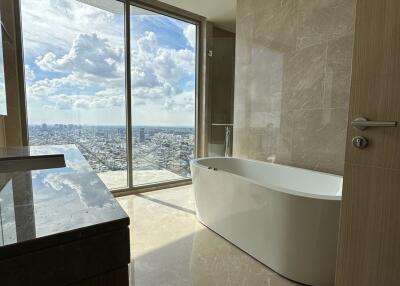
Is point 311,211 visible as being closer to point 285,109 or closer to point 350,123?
point 350,123

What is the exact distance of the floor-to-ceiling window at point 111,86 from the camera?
2768 mm

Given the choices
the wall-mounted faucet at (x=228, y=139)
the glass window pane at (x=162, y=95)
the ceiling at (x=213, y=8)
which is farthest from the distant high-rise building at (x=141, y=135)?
the ceiling at (x=213, y=8)

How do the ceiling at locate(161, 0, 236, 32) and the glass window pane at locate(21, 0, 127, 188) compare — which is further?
the ceiling at locate(161, 0, 236, 32)

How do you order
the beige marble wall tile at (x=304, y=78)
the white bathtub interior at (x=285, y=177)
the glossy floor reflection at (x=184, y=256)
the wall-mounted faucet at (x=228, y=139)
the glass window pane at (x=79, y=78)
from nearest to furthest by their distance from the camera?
the glossy floor reflection at (x=184, y=256) → the white bathtub interior at (x=285, y=177) → the beige marble wall tile at (x=304, y=78) → the glass window pane at (x=79, y=78) → the wall-mounted faucet at (x=228, y=139)

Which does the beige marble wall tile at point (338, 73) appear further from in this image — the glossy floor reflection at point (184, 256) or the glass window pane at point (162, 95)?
the glass window pane at point (162, 95)

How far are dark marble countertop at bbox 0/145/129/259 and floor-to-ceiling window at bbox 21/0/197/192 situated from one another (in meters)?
2.42

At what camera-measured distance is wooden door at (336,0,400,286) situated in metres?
0.86

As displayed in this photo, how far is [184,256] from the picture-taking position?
199 centimetres

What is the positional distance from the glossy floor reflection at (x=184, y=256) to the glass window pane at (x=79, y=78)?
107 centimetres

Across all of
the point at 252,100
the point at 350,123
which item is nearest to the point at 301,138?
the point at 252,100

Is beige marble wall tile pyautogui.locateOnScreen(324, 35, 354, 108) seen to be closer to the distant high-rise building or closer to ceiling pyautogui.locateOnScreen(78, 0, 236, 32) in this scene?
ceiling pyautogui.locateOnScreen(78, 0, 236, 32)

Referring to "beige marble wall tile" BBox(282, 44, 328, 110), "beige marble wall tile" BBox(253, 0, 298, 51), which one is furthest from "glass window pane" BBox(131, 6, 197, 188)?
"beige marble wall tile" BBox(282, 44, 328, 110)

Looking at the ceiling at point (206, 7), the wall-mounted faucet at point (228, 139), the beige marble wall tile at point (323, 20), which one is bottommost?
the wall-mounted faucet at point (228, 139)

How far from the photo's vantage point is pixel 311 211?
1.51 meters
